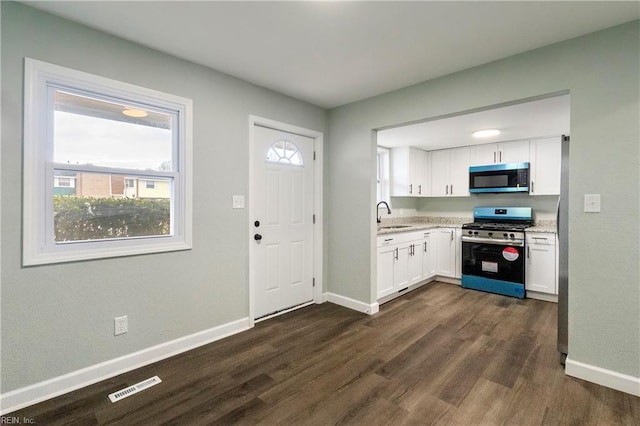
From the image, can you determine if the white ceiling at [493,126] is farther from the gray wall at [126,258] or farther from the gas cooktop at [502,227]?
the gray wall at [126,258]

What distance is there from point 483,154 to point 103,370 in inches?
219

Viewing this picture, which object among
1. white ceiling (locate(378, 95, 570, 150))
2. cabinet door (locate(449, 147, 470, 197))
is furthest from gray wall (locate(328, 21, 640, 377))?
cabinet door (locate(449, 147, 470, 197))

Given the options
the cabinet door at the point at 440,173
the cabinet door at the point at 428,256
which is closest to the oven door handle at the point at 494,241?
the cabinet door at the point at 428,256

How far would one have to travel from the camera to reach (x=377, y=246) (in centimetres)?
363

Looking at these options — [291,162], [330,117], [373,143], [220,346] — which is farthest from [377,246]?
[220,346]

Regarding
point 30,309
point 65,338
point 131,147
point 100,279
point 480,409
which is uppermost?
point 131,147

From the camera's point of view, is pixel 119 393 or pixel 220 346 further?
pixel 220 346

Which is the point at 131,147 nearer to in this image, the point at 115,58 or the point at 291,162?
the point at 115,58

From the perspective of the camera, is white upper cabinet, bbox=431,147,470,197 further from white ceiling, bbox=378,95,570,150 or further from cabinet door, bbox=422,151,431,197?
white ceiling, bbox=378,95,570,150

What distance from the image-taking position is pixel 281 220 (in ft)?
11.2

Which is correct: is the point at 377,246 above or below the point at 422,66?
below

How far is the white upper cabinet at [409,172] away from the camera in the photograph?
5.13 metres

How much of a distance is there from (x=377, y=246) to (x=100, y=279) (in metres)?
2.75

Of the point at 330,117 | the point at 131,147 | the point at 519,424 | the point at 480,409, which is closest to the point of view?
the point at 519,424
